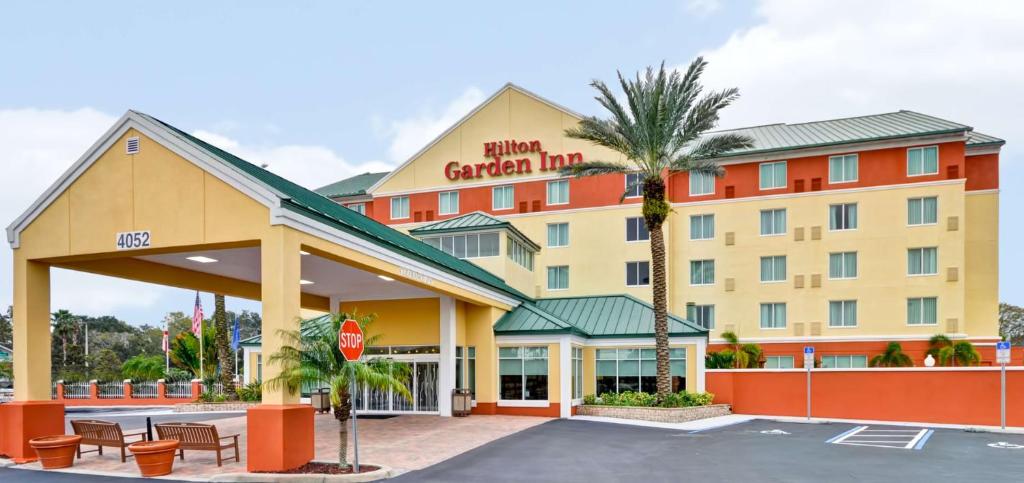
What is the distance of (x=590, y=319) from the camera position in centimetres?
3020

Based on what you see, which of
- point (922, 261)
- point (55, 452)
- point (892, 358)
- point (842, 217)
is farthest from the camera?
point (842, 217)

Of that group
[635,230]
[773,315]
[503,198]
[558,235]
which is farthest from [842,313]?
[503,198]

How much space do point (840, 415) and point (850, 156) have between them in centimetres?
1783

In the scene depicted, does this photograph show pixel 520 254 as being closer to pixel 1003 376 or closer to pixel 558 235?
pixel 558 235

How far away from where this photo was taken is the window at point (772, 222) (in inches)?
1599

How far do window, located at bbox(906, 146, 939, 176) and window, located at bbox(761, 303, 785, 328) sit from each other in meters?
9.81

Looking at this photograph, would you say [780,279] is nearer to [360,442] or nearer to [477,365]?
[477,365]

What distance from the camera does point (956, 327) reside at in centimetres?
3666

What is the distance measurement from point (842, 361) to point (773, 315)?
167 inches

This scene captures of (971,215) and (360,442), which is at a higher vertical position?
(971,215)

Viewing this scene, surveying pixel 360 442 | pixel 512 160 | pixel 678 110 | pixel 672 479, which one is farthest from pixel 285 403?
pixel 512 160

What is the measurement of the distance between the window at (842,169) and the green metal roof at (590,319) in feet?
52.9

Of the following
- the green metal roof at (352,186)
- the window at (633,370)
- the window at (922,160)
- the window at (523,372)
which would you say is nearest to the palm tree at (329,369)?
the window at (523,372)

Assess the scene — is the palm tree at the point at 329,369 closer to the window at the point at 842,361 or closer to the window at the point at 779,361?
the window at the point at 779,361
